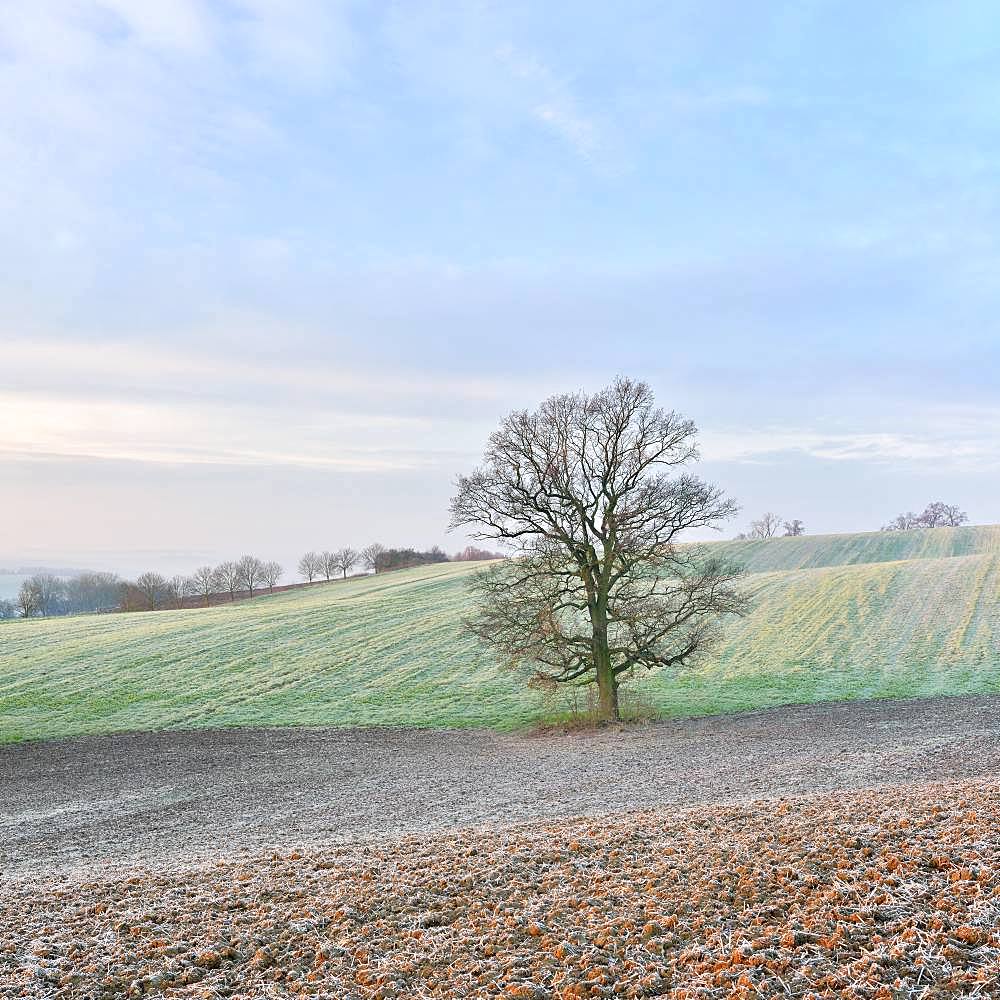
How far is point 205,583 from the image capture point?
9500cm

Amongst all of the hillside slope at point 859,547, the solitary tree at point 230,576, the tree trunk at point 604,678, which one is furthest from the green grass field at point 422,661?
the solitary tree at point 230,576

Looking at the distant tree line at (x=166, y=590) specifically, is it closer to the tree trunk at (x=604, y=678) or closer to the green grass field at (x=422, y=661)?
the green grass field at (x=422, y=661)

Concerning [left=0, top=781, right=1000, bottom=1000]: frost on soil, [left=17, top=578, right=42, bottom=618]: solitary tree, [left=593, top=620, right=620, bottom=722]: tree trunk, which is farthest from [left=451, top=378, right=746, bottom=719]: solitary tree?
[left=17, top=578, right=42, bottom=618]: solitary tree

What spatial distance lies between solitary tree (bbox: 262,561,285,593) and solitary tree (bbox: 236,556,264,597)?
49 cm

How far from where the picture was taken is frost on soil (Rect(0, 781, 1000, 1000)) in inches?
217

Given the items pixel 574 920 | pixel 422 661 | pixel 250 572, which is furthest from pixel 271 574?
pixel 574 920

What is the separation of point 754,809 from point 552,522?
16884 millimetres

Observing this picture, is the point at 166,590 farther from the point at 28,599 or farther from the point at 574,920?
the point at 574,920

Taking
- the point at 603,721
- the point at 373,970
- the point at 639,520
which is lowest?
the point at 603,721

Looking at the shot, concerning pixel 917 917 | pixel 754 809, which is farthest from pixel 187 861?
pixel 917 917

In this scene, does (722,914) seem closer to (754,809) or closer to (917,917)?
(917,917)

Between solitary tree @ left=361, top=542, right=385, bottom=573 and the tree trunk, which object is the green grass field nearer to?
the tree trunk

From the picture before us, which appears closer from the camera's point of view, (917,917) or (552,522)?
(917,917)

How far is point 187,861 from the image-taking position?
10938mm
